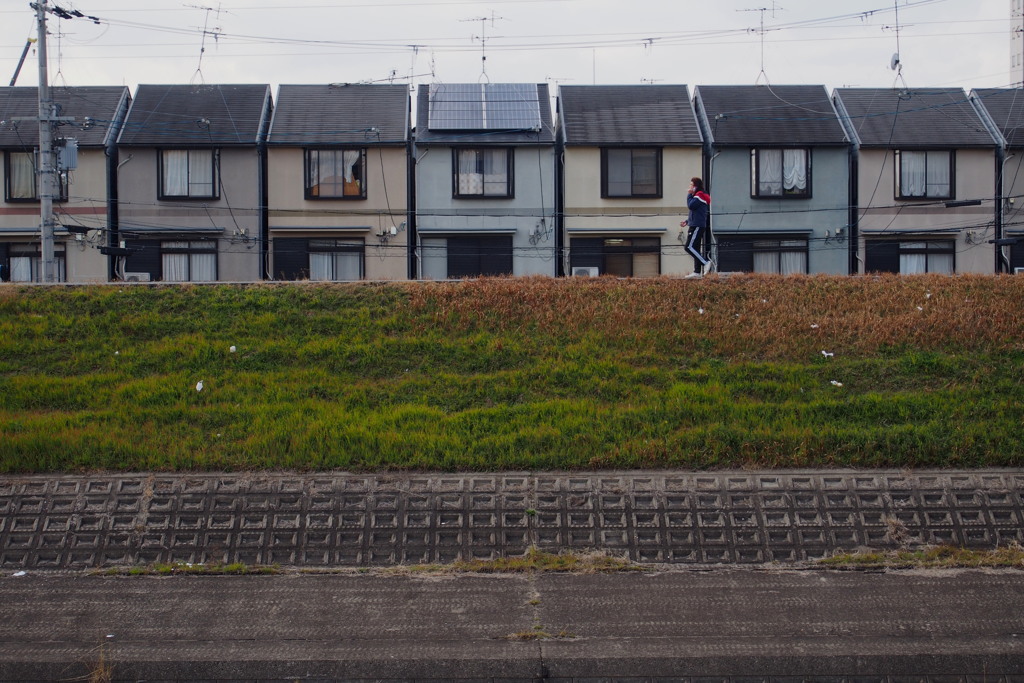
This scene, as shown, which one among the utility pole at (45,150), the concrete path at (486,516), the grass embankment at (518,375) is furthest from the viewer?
the utility pole at (45,150)

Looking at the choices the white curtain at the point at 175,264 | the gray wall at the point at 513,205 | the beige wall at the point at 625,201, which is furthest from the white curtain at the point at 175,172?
the beige wall at the point at 625,201

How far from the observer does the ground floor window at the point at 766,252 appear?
26266 millimetres

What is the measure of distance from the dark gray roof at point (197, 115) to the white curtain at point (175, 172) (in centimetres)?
39

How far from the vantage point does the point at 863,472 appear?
9.34 metres

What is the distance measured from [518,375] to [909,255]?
1867 centimetres

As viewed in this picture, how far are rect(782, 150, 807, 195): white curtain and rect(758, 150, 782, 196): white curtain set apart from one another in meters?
0.14

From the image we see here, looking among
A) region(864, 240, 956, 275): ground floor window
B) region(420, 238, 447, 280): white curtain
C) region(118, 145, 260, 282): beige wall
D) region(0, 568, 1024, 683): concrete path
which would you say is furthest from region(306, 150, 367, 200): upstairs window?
region(0, 568, 1024, 683): concrete path

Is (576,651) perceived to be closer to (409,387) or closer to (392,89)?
(409,387)

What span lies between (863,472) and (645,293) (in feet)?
17.8

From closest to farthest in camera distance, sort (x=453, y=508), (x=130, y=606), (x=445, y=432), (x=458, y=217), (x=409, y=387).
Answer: (x=130, y=606) < (x=453, y=508) < (x=445, y=432) < (x=409, y=387) < (x=458, y=217)

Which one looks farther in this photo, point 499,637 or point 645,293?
point 645,293

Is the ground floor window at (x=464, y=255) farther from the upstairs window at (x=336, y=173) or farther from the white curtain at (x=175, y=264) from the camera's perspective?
the white curtain at (x=175, y=264)

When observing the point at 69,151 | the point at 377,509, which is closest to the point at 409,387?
the point at 377,509

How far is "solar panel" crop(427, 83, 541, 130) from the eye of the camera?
2614 cm
